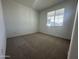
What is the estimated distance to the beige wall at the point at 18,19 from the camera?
4637 mm

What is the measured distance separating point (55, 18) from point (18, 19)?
311cm

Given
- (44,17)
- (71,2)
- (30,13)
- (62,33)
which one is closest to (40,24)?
(44,17)

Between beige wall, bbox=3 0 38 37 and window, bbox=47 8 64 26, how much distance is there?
1.73 metres

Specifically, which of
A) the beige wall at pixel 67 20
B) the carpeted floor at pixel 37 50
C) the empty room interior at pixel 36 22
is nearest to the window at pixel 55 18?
the empty room interior at pixel 36 22

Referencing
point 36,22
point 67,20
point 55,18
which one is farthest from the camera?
point 36,22

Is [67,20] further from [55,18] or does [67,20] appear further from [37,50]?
[37,50]

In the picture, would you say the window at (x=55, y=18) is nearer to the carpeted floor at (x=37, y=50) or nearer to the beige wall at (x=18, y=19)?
the beige wall at (x=18, y=19)

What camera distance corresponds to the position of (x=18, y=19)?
5.41 m

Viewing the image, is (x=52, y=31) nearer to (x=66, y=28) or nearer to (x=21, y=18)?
(x=66, y=28)

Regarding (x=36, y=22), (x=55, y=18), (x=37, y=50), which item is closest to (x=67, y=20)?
(x=55, y=18)

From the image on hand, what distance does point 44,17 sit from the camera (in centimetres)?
678

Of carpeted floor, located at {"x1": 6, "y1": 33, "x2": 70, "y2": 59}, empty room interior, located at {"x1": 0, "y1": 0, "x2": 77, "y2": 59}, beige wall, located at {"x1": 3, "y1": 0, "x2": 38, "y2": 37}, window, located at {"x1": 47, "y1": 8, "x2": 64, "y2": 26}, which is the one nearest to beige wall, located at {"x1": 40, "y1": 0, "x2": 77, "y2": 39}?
Result: empty room interior, located at {"x1": 0, "y1": 0, "x2": 77, "y2": 59}

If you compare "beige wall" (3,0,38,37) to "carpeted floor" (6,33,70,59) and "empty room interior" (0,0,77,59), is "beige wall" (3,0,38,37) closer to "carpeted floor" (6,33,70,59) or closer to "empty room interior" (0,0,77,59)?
"empty room interior" (0,0,77,59)

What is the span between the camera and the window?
187 inches
